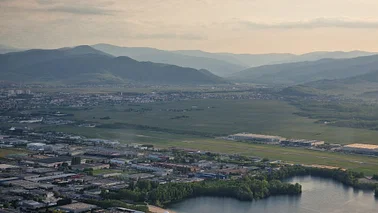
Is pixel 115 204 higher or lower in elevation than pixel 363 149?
lower

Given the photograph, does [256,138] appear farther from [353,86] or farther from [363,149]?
[353,86]

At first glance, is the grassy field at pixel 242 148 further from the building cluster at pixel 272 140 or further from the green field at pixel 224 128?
→ the building cluster at pixel 272 140

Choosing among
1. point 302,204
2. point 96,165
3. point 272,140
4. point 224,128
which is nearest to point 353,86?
point 224,128

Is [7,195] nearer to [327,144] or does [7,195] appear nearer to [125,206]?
[125,206]

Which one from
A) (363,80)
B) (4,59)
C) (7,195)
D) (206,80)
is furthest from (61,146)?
(4,59)

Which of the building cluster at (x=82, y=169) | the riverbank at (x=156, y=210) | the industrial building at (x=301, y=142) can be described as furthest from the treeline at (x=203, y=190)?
the industrial building at (x=301, y=142)

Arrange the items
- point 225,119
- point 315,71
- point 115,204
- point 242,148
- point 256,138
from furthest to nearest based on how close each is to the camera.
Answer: point 315,71 < point 225,119 < point 256,138 < point 242,148 < point 115,204
